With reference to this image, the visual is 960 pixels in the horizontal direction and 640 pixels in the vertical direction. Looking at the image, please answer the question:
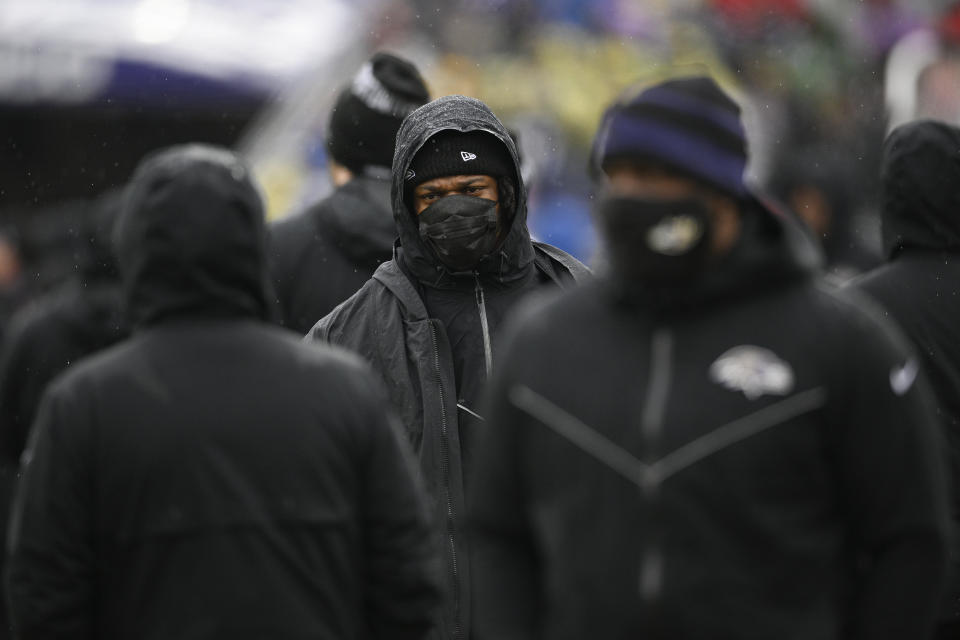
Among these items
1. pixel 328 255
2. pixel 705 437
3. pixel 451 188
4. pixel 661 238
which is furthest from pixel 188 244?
pixel 328 255

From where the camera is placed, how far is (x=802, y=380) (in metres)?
3.20

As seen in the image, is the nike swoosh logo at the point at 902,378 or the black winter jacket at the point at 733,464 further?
the nike swoosh logo at the point at 902,378

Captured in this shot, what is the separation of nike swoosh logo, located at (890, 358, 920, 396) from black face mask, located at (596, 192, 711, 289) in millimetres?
401

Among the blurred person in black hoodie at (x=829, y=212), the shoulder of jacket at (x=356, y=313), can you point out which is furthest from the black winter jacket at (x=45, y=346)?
the blurred person in black hoodie at (x=829, y=212)

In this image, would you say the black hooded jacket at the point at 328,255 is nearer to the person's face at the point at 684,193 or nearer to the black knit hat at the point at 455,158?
the black knit hat at the point at 455,158

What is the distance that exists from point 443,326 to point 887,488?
6.62ft

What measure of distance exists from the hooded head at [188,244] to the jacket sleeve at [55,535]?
12.0 inches

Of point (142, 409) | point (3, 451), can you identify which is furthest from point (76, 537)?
point (3, 451)

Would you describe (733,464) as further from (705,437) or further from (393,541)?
(393,541)

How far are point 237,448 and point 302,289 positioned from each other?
2525 mm

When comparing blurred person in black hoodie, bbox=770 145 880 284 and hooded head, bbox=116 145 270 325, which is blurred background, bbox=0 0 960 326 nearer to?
blurred person in black hoodie, bbox=770 145 880 284

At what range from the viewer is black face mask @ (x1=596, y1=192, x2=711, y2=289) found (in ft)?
10.7

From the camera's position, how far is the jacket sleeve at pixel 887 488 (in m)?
3.21

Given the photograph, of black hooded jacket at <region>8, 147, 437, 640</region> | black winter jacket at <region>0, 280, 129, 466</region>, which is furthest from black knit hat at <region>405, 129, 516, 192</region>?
black winter jacket at <region>0, 280, 129, 466</region>
